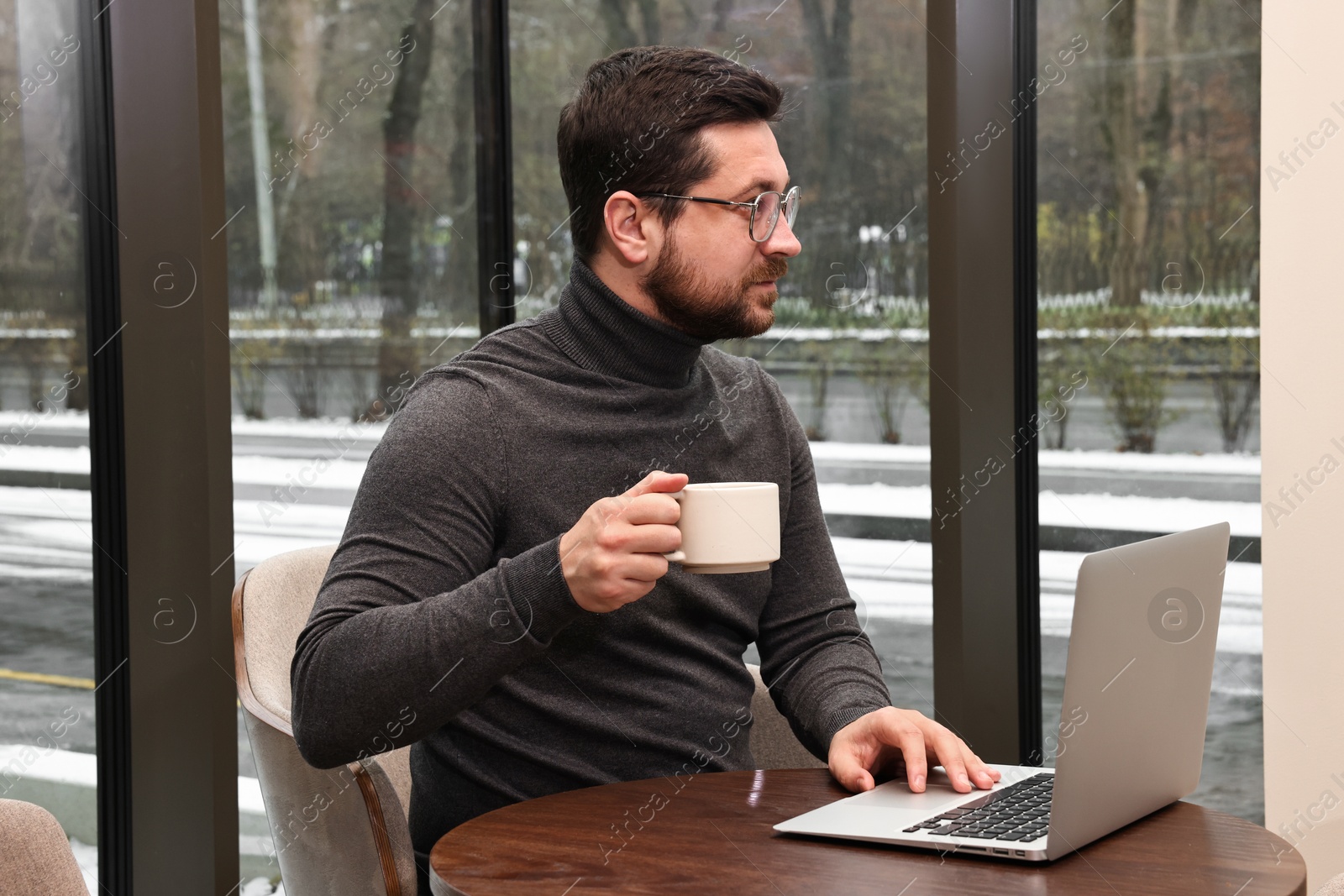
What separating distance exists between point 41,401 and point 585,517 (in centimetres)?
134

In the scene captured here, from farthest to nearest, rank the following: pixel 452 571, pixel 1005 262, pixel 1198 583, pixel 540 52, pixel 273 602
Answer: pixel 540 52 → pixel 1005 262 → pixel 273 602 → pixel 452 571 → pixel 1198 583

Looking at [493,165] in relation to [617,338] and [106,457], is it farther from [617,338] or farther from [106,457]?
[617,338]

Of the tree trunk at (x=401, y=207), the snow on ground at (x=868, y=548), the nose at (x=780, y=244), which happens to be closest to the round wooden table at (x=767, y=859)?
the nose at (x=780, y=244)

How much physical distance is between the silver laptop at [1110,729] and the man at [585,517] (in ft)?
0.40

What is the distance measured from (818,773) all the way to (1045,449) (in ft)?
3.97

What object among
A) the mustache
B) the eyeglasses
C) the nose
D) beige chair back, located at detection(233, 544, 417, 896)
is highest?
the eyeglasses

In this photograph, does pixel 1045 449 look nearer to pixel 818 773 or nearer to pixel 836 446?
pixel 836 446

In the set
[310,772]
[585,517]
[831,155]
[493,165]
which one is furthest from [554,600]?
[493,165]

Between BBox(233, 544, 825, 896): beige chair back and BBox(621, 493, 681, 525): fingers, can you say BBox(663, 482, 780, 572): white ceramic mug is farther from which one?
BBox(233, 544, 825, 896): beige chair back

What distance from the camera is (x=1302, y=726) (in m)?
2.10

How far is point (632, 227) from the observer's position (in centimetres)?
169

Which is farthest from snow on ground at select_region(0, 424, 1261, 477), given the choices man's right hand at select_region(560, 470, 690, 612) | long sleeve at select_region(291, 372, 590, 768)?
man's right hand at select_region(560, 470, 690, 612)

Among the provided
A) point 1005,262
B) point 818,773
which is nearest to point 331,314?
point 1005,262

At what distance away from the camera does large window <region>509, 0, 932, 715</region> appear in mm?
2572
